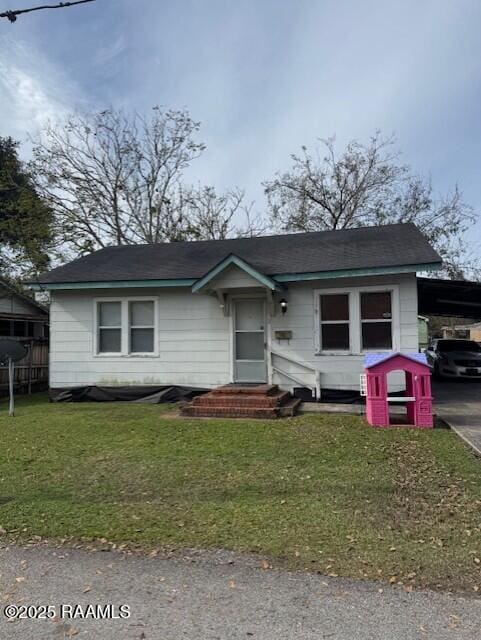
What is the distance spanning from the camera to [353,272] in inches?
370

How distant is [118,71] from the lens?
45.0 ft

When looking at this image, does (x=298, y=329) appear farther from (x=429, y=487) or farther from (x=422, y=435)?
(x=429, y=487)

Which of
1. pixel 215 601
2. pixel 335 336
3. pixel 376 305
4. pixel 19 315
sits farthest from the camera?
pixel 19 315

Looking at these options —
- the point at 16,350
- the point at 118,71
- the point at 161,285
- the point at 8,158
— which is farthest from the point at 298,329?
the point at 8,158

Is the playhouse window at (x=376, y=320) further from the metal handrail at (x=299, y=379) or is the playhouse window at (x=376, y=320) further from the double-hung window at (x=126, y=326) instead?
the double-hung window at (x=126, y=326)

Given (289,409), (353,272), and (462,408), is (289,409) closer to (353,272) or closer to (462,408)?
(353,272)

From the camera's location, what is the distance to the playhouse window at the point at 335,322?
9906 millimetres

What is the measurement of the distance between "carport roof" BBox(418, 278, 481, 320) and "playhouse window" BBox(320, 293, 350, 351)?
2.74 meters

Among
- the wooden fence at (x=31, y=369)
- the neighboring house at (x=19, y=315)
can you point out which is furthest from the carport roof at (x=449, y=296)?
the neighboring house at (x=19, y=315)

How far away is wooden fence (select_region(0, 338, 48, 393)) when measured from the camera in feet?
43.6

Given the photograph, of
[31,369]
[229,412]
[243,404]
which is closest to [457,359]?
[243,404]

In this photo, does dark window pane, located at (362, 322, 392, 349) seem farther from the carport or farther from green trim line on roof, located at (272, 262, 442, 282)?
the carport

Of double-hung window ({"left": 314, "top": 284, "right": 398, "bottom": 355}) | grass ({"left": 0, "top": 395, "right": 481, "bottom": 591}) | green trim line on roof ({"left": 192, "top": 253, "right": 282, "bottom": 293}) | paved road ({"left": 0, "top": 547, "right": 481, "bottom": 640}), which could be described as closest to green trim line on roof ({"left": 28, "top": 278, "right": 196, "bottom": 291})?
green trim line on roof ({"left": 192, "top": 253, "right": 282, "bottom": 293})

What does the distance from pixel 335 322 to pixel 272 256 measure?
2447 mm
